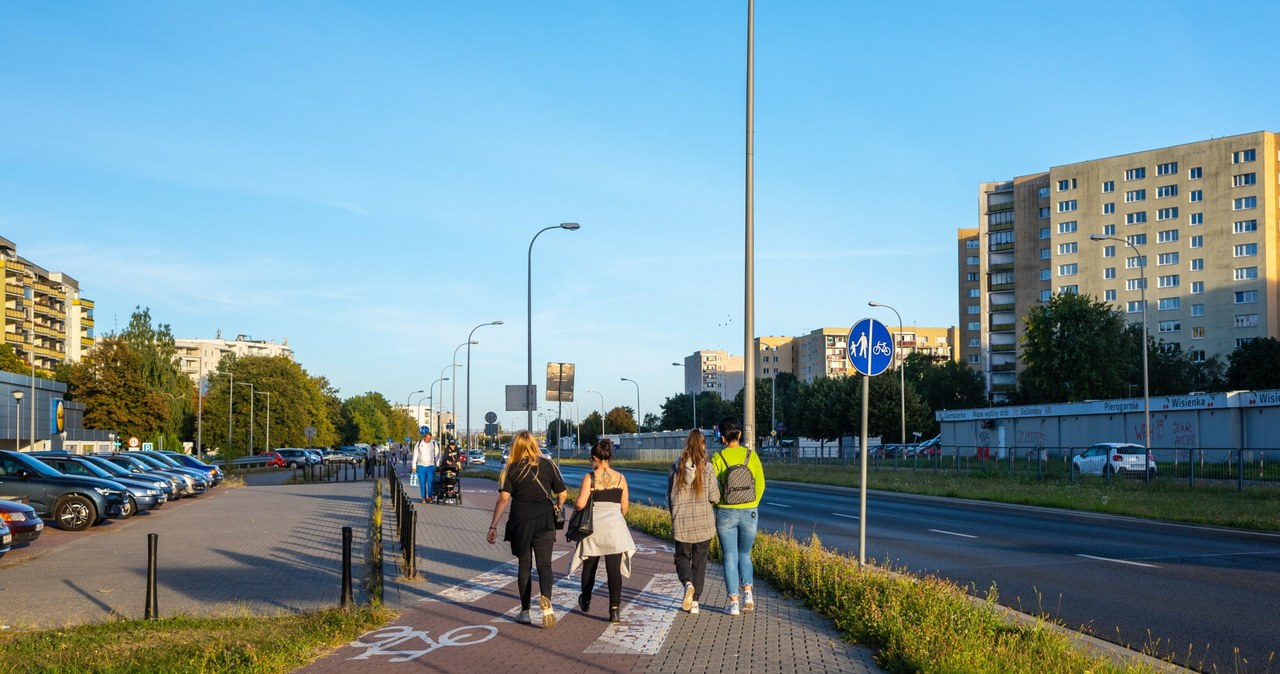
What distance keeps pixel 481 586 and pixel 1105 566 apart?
8.00 metres

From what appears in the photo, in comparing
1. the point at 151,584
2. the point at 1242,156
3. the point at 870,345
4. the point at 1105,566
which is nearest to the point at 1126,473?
the point at 1105,566

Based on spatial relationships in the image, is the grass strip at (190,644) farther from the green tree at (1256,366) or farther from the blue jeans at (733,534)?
the green tree at (1256,366)

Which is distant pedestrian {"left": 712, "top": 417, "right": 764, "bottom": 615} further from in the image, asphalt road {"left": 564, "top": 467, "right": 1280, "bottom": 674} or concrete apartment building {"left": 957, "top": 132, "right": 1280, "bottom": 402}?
concrete apartment building {"left": 957, "top": 132, "right": 1280, "bottom": 402}

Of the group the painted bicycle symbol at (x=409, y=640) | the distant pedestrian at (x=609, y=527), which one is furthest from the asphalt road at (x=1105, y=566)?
the painted bicycle symbol at (x=409, y=640)

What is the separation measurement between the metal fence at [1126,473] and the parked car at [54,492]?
2665 centimetres

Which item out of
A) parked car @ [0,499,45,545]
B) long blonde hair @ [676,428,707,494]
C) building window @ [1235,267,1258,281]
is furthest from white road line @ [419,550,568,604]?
building window @ [1235,267,1258,281]

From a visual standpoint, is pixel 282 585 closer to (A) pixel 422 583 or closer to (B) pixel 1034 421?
(A) pixel 422 583

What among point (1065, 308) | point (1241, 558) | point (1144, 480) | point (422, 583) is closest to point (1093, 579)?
point (1241, 558)

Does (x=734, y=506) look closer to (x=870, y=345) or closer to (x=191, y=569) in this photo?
(x=870, y=345)

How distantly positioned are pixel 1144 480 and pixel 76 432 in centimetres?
7704

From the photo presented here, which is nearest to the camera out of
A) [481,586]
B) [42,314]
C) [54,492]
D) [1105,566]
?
[481,586]

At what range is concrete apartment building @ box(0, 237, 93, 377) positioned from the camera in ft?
352

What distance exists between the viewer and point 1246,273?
328 feet

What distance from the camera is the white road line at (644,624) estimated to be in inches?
329
